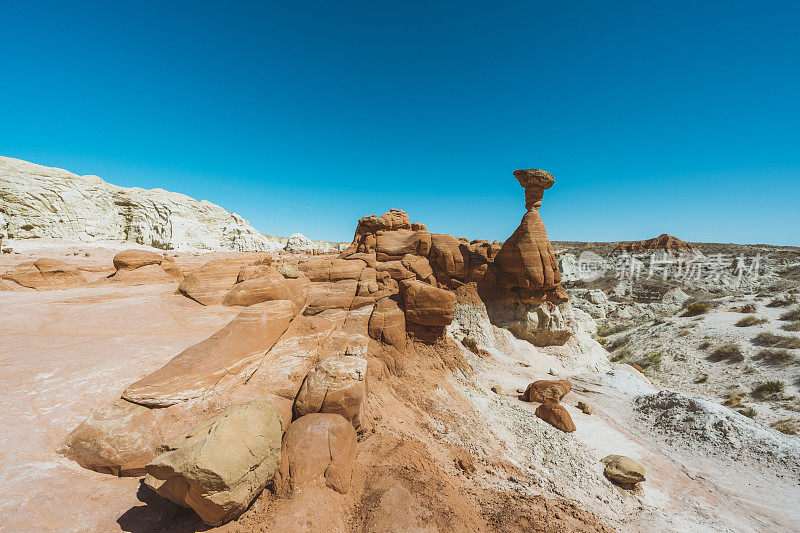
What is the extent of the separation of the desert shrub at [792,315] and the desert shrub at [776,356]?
23.8ft

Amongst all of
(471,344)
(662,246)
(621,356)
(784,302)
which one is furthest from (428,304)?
(662,246)

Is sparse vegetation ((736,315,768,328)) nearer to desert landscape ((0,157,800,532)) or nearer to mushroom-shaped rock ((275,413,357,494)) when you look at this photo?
desert landscape ((0,157,800,532))

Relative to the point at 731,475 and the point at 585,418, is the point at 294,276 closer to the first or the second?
the point at 585,418

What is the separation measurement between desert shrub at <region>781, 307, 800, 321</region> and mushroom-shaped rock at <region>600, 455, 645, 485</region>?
25.9m

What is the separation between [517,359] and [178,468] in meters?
15.9

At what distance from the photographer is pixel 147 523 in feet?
11.5

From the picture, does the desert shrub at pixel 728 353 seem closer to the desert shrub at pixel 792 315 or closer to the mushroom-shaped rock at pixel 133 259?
the desert shrub at pixel 792 315

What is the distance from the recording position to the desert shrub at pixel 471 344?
14.2m

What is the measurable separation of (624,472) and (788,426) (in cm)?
1069

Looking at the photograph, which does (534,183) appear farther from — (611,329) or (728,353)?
(611,329)

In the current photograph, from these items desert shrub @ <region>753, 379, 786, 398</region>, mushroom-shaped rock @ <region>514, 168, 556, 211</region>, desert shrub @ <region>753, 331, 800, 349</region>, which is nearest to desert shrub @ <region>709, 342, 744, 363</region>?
desert shrub @ <region>753, 331, 800, 349</region>

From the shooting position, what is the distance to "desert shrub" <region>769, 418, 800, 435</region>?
11.1m

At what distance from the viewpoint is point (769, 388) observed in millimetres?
14281

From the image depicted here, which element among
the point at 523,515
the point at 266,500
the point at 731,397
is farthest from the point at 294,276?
the point at 731,397
